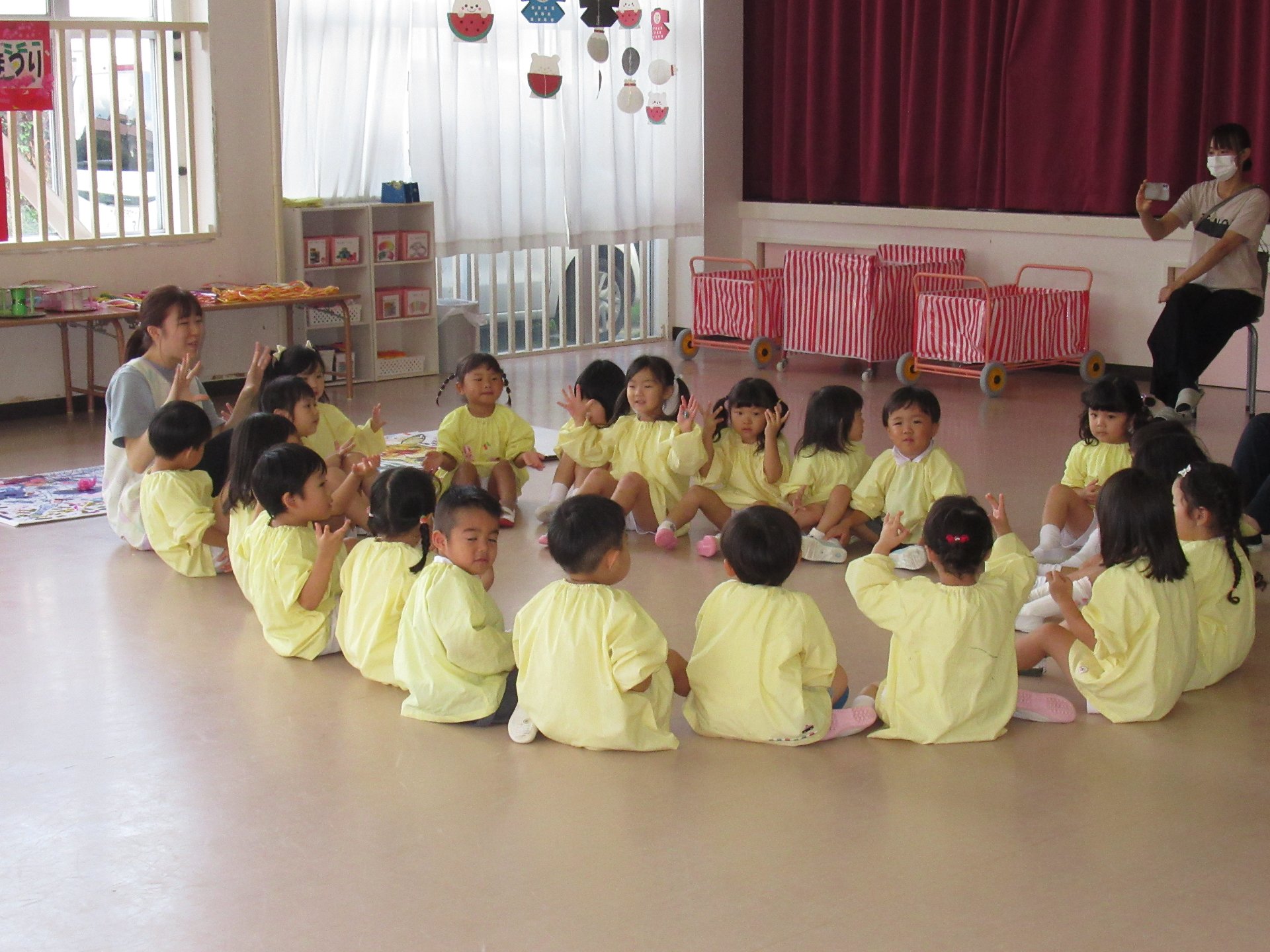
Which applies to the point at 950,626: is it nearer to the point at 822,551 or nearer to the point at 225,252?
the point at 822,551

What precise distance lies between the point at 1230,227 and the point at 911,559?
2.77 m

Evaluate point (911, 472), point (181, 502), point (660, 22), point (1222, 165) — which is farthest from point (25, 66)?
point (1222, 165)

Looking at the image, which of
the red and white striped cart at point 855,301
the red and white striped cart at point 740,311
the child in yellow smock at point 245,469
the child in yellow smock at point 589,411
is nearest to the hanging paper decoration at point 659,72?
the red and white striped cart at point 740,311

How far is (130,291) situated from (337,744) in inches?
177

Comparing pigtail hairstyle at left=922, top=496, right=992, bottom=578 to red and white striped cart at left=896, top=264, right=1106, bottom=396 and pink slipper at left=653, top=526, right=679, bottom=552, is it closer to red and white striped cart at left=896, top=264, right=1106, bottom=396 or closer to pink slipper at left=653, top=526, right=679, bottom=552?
pink slipper at left=653, top=526, right=679, bottom=552

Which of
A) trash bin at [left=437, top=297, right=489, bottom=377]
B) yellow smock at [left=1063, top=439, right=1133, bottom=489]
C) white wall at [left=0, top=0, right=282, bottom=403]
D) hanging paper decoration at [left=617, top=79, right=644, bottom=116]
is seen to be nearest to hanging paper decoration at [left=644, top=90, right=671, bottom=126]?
hanging paper decoration at [left=617, top=79, right=644, bottom=116]

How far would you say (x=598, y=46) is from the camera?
26.9ft

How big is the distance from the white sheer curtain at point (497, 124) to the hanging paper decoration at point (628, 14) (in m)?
0.32

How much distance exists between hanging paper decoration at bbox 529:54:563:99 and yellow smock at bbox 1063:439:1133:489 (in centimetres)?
439

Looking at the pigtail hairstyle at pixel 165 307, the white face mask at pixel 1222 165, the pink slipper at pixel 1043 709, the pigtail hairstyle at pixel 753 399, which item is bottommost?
the pink slipper at pixel 1043 709

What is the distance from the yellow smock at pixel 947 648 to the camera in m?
2.99

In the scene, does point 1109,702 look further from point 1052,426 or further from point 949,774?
point 1052,426

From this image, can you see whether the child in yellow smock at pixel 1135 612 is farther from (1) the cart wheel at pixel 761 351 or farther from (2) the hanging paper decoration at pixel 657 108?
(2) the hanging paper decoration at pixel 657 108

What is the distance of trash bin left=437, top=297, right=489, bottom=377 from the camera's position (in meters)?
8.20
